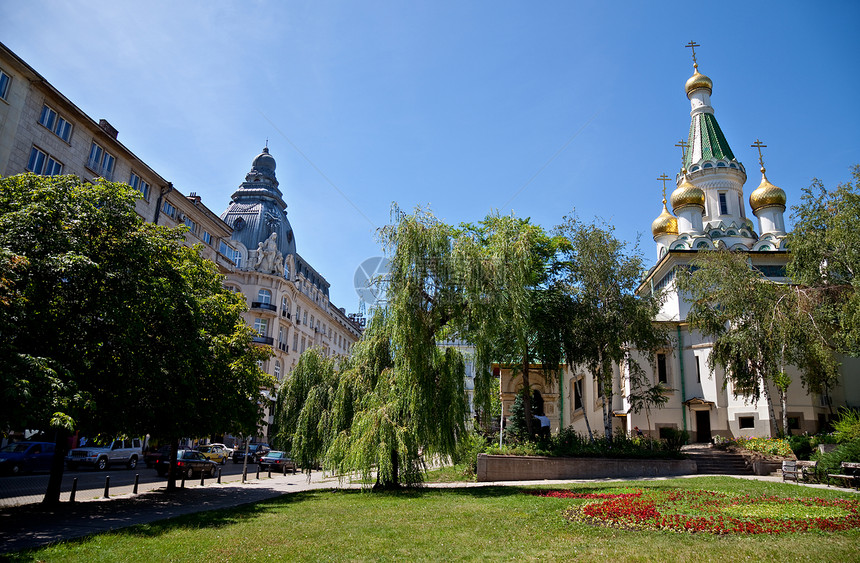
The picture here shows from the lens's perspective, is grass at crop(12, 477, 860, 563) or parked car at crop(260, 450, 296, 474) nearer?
grass at crop(12, 477, 860, 563)

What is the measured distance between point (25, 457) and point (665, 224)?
45.6 metres

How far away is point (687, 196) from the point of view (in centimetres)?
4303

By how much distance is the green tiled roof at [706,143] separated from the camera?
148ft

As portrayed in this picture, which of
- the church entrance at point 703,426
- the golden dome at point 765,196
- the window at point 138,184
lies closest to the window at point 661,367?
the church entrance at point 703,426

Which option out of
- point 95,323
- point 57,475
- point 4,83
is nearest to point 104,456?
point 57,475

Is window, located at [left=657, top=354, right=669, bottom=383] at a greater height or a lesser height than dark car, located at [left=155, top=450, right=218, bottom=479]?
greater

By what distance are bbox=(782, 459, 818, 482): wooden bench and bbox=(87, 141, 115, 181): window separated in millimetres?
35868

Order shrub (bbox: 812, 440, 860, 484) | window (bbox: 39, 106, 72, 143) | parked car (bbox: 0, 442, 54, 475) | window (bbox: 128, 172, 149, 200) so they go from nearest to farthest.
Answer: shrub (bbox: 812, 440, 860, 484), parked car (bbox: 0, 442, 54, 475), window (bbox: 39, 106, 72, 143), window (bbox: 128, 172, 149, 200)

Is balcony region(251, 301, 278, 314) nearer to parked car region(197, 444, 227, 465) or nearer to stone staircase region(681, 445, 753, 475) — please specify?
parked car region(197, 444, 227, 465)

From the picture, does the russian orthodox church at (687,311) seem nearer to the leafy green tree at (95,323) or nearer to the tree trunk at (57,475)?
the leafy green tree at (95,323)

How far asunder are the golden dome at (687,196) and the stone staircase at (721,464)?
22127 mm

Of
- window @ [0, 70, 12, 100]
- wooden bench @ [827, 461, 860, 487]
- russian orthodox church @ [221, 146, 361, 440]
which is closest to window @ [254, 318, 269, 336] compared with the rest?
russian orthodox church @ [221, 146, 361, 440]

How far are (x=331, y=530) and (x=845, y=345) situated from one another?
83.6ft

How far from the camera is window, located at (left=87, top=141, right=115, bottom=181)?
105 feet
